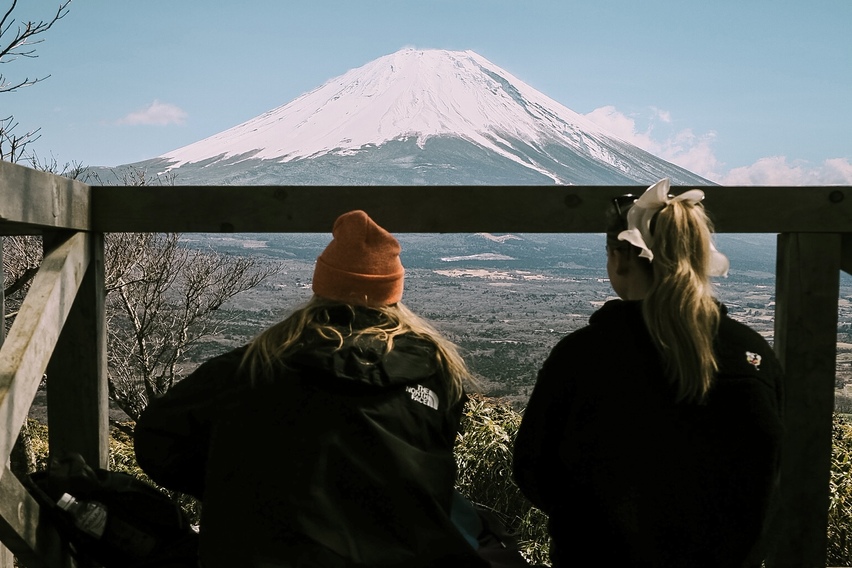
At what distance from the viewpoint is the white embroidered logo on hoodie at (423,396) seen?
201 cm

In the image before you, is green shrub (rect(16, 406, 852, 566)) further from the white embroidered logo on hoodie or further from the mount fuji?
the mount fuji

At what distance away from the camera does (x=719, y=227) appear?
2.64 meters

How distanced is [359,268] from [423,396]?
35cm

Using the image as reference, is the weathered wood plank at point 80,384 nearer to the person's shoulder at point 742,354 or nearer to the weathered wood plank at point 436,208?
the weathered wood plank at point 436,208

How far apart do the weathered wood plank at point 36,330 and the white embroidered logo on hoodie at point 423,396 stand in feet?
3.11

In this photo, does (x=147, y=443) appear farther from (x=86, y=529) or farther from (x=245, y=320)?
(x=245, y=320)

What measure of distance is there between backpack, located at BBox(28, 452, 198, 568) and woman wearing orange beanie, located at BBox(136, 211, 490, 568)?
319 mm

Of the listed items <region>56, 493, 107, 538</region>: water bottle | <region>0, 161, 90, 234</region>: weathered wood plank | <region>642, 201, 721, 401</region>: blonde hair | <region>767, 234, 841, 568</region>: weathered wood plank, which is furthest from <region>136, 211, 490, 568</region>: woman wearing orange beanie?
<region>767, 234, 841, 568</region>: weathered wood plank

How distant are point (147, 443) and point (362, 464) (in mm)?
541

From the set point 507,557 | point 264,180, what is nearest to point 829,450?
point 507,557

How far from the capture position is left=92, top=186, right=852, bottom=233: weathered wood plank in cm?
269

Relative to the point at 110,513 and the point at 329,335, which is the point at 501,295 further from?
the point at 329,335

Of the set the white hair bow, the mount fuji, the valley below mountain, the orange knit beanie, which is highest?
the mount fuji

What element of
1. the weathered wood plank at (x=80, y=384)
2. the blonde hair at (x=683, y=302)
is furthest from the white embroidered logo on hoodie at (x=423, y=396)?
the weathered wood plank at (x=80, y=384)
